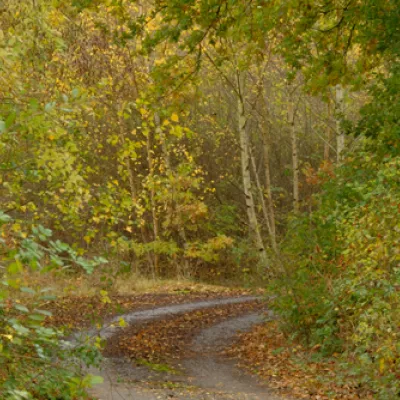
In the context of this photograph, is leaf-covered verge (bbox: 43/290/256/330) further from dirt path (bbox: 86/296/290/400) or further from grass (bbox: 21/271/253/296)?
dirt path (bbox: 86/296/290/400)

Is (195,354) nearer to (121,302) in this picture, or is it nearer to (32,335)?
(121,302)

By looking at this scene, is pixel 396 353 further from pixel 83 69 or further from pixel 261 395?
pixel 83 69

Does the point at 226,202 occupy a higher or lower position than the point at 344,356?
higher

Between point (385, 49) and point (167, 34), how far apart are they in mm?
4162

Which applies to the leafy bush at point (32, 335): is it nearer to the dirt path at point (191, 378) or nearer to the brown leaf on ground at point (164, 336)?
the dirt path at point (191, 378)

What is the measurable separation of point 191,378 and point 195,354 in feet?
6.99

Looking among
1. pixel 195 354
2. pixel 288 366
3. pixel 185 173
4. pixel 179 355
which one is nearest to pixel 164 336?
pixel 195 354

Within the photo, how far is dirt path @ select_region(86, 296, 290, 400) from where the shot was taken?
28.2 ft

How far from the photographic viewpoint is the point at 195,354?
12.2 meters

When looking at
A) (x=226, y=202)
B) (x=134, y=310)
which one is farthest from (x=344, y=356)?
(x=226, y=202)

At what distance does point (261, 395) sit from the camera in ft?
29.4

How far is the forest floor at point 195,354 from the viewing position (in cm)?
880

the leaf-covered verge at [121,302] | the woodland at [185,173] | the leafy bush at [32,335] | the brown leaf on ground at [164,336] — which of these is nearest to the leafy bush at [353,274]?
the woodland at [185,173]

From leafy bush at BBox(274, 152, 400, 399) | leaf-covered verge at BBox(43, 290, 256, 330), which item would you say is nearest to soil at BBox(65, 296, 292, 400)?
leaf-covered verge at BBox(43, 290, 256, 330)
